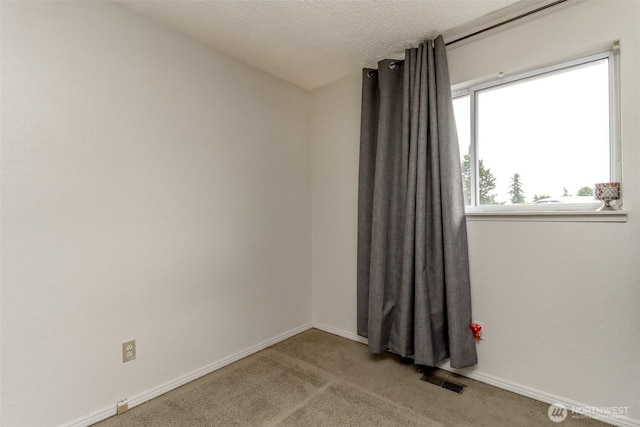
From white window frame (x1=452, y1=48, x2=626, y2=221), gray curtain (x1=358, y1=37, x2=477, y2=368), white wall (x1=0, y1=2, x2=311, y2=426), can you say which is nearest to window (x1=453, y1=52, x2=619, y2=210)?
white window frame (x1=452, y1=48, x2=626, y2=221)

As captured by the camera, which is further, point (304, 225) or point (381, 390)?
point (304, 225)

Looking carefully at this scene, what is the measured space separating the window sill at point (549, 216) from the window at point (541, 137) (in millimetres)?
94

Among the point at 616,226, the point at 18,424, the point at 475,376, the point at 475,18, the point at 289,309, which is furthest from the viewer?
the point at 289,309

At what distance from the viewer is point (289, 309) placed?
2.77m

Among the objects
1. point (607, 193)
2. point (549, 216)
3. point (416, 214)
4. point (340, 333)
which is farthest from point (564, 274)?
point (340, 333)

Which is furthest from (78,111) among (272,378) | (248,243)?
(272,378)

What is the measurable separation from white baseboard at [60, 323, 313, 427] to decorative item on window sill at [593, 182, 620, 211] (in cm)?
239

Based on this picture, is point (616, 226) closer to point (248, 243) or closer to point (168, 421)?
point (248, 243)

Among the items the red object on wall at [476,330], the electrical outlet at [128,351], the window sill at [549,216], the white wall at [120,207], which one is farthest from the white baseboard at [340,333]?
the electrical outlet at [128,351]

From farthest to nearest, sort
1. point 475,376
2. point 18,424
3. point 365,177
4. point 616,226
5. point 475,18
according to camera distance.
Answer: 1. point 365,177
2. point 475,376
3. point 475,18
4. point 616,226
5. point 18,424

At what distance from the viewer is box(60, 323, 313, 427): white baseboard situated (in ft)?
5.29

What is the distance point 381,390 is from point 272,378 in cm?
72

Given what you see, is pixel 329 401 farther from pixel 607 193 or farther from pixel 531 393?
pixel 607 193

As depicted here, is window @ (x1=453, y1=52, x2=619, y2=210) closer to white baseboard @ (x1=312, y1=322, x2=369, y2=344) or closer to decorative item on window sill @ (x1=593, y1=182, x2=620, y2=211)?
decorative item on window sill @ (x1=593, y1=182, x2=620, y2=211)
